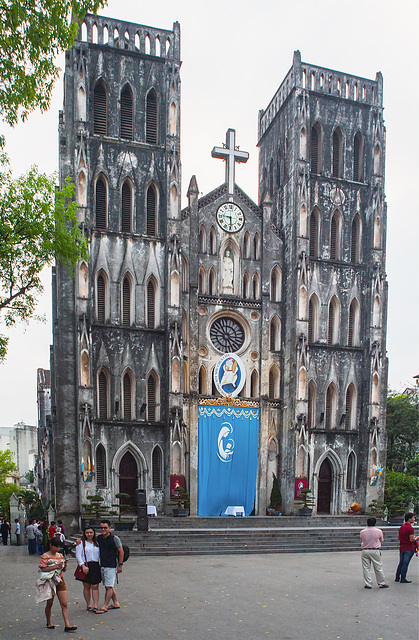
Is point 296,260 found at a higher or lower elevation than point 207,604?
higher

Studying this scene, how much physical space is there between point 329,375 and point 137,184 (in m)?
13.9

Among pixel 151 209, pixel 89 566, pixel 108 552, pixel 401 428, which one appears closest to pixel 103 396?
pixel 151 209

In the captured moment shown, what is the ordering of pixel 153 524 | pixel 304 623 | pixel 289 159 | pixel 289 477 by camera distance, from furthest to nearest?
pixel 289 159 → pixel 289 477 → pixel 153 524 → pixel 304 623

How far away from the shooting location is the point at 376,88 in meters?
37.0

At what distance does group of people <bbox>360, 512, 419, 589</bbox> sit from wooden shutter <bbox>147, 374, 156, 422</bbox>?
1817 centimetres

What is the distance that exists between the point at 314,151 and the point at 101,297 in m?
14.5

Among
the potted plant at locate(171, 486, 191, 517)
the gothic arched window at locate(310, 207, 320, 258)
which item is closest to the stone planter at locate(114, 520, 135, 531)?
the potted plant at locate(171, 486, 191, 517)

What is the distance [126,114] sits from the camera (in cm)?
3300

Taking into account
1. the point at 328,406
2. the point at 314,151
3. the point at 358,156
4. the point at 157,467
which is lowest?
the point at 157,467

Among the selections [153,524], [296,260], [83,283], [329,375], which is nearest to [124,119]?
[83,283]

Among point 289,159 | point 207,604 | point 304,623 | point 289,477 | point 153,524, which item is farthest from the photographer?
point 289,159

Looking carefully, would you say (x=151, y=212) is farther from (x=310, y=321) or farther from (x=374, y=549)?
(x=374, y=549)

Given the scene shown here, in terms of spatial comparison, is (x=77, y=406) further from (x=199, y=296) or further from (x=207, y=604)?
(x=207, y=604)

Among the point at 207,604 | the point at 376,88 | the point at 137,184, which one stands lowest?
the point at 207,604
